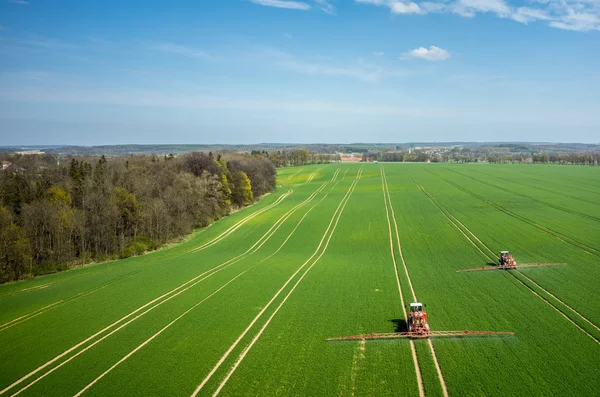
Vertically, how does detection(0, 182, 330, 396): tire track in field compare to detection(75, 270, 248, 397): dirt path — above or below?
below

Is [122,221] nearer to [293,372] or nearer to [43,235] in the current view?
[43,235]

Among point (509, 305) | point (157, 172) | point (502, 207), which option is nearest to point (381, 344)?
point (509, 305)

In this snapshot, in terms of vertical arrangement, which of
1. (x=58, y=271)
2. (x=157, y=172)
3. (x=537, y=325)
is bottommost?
(x=58, y=271)

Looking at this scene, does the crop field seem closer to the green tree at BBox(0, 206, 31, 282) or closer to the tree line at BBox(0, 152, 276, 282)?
the green tree at BBox(0, 206, 31, 282)

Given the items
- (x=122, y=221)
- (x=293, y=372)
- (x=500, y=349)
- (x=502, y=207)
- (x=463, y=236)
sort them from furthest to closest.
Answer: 1. (x=502, y=207)
2. (x=122, y=221)
3. (x=463, y=236)
4. (x=500, y=349)
5. (x=293, y=372)

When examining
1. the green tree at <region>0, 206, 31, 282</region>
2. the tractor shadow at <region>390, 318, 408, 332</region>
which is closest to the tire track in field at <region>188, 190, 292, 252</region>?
the green tree at <region>0, 206, 31, 282</region>

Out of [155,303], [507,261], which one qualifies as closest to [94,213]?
[155,303]

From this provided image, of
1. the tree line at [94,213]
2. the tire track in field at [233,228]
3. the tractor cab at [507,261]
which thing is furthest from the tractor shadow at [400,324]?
the tree line at [94,213]
